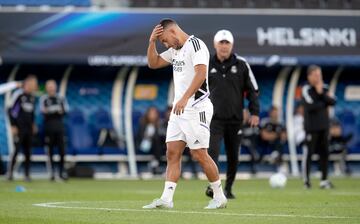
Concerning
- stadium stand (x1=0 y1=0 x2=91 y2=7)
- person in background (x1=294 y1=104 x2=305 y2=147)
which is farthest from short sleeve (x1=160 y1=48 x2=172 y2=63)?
person in background (x1=294 y1=104 x2=305 y2=147)

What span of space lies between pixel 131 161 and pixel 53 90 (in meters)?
3.68

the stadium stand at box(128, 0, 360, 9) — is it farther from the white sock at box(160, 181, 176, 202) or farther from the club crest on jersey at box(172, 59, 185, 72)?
the white sock at box(160, 181, 176, 202)

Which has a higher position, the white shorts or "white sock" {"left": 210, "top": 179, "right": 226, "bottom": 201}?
the white shorts

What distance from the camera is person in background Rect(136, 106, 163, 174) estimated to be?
82.3ft

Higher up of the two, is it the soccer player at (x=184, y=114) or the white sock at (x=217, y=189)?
the soccer player at (x=184, y=114)

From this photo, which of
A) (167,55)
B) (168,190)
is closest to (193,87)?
(167,55)

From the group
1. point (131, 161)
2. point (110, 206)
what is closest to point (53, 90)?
point (131, 161)

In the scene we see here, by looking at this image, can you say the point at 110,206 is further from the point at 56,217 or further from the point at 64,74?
the point at 64,74

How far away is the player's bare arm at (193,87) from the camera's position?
1128 centimetres

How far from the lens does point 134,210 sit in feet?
38.1

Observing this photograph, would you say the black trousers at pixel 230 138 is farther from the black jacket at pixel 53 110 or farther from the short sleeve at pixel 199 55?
the black jacket at pixel 53 110

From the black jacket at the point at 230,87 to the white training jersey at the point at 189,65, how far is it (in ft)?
9.76

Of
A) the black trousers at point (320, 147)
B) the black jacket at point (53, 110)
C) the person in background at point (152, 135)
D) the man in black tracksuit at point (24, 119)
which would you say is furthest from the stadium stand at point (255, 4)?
the black trousers at point (320, 147)

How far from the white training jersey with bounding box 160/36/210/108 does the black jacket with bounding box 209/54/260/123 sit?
2.97m
